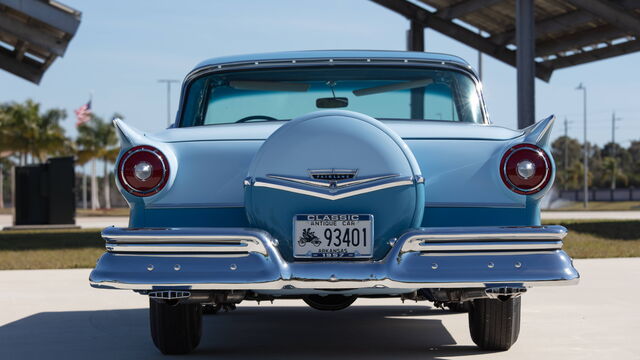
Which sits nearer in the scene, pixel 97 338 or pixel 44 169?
pixel 97 338

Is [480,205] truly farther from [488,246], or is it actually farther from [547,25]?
[547,25]

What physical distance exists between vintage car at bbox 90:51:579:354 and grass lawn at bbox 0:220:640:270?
878 centimetres

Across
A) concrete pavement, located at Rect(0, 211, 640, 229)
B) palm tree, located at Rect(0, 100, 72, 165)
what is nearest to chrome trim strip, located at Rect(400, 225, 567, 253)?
concrete pavement, located at Rect(0, 211, 640, 229)

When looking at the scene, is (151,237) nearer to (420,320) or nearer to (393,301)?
(420,320)

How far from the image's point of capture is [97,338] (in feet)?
21.5

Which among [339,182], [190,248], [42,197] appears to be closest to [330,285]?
[339,182]

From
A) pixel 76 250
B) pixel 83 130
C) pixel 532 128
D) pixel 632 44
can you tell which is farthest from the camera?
pixel 83 130

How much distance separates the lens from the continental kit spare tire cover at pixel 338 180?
14.9ft

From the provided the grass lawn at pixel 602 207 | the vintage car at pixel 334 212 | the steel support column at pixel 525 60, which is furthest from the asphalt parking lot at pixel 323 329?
the grass lawn at pixel 602 207

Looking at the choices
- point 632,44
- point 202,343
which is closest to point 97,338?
point 202,343

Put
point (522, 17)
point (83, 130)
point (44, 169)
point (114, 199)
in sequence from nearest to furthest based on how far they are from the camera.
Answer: point (522, 17)
point (44, 169)
point (83, 130)
point (114, 199)

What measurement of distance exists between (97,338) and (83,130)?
63.9m

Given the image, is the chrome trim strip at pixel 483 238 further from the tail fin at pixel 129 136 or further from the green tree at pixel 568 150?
the green tree at pixel 568 150

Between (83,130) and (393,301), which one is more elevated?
(83,130)
